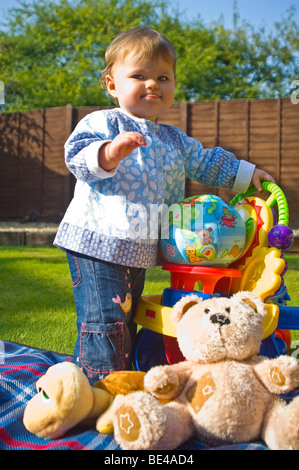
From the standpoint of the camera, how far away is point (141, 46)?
1.49m

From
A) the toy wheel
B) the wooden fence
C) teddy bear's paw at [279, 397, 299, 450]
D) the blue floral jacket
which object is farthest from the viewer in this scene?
the wooden fence

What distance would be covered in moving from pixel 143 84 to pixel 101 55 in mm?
11589

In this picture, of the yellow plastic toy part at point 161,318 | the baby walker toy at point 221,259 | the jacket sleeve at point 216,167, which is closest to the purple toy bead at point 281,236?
the baby walker toy at point 221,259

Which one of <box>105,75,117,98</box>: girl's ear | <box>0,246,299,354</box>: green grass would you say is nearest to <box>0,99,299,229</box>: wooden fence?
<box>0,246,299,354</box>: green grass

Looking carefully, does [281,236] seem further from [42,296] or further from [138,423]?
[42,296]

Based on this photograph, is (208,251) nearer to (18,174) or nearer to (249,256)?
(249,256)

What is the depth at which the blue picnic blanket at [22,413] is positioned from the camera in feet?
3.34

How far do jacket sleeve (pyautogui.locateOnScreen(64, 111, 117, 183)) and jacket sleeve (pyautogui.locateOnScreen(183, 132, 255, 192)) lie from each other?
1.27 ft

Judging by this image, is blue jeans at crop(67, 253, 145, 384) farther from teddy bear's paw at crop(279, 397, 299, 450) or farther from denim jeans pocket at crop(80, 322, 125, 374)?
teddy bear's paw at crop(279, 397, 299, 450)

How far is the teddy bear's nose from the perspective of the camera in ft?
3.61

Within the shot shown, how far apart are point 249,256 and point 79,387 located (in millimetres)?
730

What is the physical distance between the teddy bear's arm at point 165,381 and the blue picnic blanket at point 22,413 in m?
0.12

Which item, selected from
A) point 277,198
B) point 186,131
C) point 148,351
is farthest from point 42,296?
point 186,131
